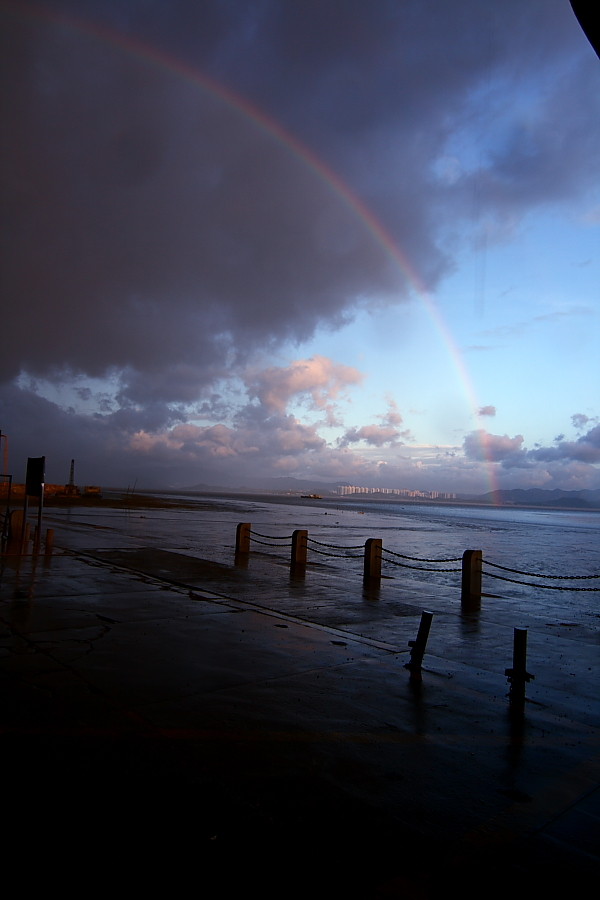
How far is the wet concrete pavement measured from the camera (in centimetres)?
323

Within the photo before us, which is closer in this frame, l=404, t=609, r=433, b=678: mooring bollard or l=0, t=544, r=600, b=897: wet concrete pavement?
l=0, t=544, r=600, b=897: wet concrete pavement

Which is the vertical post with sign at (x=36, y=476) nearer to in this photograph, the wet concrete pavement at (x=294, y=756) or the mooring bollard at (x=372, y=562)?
the wet concrete pavement at (x=294, y=756)

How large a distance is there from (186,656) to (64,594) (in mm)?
4821

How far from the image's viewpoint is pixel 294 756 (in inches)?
177

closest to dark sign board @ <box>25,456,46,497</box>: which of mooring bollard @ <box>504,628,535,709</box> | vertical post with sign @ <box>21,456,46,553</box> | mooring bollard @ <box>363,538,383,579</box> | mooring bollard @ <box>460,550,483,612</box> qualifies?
A: vertical post with sign @ <box>21,456,46,553</box>

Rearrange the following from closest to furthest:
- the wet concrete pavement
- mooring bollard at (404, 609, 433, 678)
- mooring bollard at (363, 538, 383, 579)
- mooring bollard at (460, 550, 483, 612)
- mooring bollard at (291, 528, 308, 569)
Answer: the wet concrete pavement < mooring bollard at (404, 609, 433, 678) < mooring bollard at (460, 550, 483, 612) < mooring bollard at (363, 538, 383, 579) < mooring bollard at (291, 528, 308, 569)

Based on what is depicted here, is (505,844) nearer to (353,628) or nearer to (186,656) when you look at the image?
(186,656)

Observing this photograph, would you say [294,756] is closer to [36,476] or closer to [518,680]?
[518,680]

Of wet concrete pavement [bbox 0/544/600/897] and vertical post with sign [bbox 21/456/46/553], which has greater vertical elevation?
vertical post with sign [bbox 21/456/46/553]

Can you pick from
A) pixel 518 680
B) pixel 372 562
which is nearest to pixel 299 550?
pixel 372 562

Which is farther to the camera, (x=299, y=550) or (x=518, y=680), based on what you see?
(x=299, y=550)

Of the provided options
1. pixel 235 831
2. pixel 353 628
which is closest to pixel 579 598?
pixel 353 628

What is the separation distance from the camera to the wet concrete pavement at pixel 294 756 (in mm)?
3232

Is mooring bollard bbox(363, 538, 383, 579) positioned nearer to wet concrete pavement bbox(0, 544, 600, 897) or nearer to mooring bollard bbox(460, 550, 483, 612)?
mooring bollard bbox(460, 550, 483, 612)
